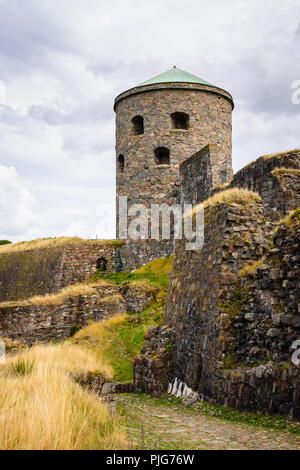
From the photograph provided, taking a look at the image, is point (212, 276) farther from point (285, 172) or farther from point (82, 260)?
point (82, 260)

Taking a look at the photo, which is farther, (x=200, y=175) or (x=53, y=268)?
(x=53, y=268)

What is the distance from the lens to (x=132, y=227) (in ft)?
83.4

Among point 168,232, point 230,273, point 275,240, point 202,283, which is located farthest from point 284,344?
point 168,232

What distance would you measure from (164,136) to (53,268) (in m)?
8.32

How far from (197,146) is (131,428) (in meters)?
19.6

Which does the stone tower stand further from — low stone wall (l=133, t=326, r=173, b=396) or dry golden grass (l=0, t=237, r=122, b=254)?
low stone wall (l=133, t=326, r=173, b=396)

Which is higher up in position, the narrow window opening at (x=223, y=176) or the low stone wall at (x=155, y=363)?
the narrow window opening at (x=223, y=176)

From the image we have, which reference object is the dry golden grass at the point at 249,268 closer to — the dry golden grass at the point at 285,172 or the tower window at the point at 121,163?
the dry golden grass at the point at 285,172

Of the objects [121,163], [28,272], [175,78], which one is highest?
[175,78]

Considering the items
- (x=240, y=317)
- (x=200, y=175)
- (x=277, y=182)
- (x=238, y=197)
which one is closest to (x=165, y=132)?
(x=200, y=175)

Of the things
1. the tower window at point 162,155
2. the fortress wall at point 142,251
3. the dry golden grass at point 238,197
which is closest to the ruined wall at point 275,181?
the dry golden grass at point 238,197

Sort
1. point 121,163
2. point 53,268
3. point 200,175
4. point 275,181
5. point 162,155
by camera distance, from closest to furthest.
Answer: point 275,181
point 200,175
point 53,268
point 162,155
point 121,163

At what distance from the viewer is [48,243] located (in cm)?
2727

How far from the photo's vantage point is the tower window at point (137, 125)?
25.8 metres
